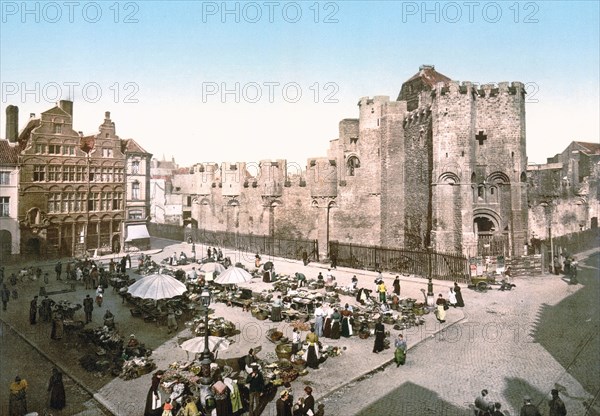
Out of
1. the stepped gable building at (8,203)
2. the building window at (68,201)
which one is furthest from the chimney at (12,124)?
the building window at (68,201)

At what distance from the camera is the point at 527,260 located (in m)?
28.3

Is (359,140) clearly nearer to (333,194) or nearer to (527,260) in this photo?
(333,194)

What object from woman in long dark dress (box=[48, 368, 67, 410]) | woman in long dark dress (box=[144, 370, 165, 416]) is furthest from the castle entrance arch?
woman in long dark dress (box=[48, 368, 67, 410])

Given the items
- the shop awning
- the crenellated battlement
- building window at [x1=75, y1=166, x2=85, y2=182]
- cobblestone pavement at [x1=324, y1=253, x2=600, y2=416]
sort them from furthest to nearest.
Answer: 1. the shop awning
2. building window at [x1=75, y1=166, x2=85, y2=182]
3. the crenellated battlement
4. cobblestone pavement at [x1=324, y1=253, x2=600, y2=416]

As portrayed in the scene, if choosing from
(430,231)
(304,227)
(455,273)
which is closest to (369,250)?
(430,231)

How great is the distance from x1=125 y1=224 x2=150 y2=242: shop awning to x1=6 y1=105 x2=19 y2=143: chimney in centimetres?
1220

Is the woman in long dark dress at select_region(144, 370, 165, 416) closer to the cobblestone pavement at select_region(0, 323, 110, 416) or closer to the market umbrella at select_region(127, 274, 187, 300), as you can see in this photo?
the cobblestone pavement at select_region(0, 323, 110, 416)

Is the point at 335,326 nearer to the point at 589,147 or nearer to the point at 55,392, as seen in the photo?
the point at 55,392

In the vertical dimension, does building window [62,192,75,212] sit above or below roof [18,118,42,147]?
below

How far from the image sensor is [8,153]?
32375mm

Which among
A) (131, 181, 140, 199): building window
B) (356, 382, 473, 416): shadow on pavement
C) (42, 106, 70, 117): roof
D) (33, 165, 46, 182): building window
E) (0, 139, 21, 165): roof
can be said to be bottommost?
(356, 382, 473, 416): shadow on pavement

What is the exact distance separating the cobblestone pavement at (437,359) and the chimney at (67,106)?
22553mm

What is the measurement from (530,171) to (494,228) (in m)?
20.0

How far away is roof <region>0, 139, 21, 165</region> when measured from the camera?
3180cm
